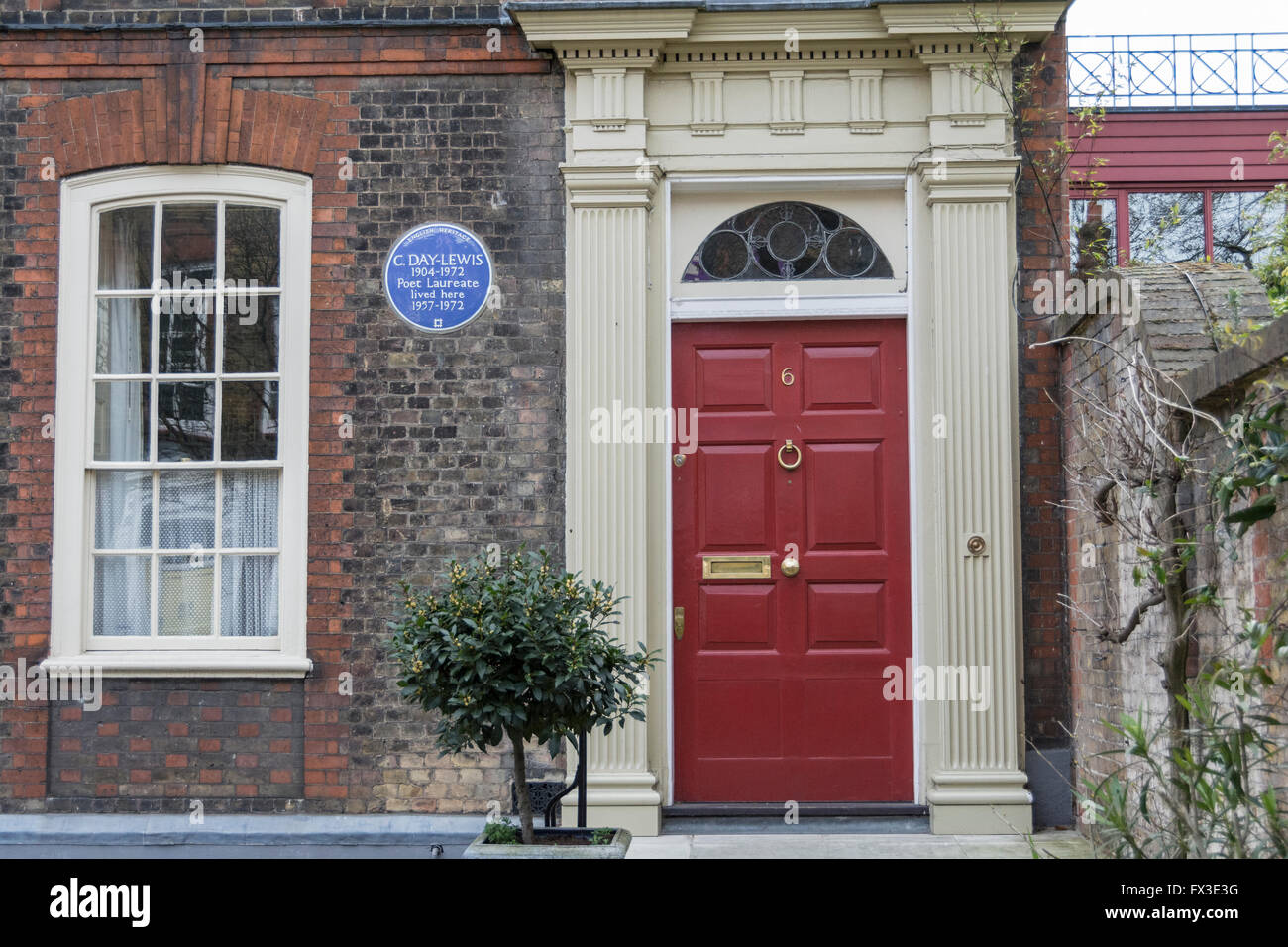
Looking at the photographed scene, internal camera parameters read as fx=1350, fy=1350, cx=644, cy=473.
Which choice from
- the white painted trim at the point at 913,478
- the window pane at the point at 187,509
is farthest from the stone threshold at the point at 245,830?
the white painted trim at the point at 913,478

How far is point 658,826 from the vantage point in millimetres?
6625

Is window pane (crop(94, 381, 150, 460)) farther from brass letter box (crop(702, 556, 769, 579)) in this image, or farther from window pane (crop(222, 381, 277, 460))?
brass letter box (crop(702, 556, 769, 579))

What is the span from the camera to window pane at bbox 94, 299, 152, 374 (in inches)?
281

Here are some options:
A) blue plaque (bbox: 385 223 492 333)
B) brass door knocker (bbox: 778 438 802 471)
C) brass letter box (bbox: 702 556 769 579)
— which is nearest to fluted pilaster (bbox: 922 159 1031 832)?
brass door knocker (bbox: 778 438 802 471)

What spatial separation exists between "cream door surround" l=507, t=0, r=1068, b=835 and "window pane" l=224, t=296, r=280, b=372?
5.19 feet

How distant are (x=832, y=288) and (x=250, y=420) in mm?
3116

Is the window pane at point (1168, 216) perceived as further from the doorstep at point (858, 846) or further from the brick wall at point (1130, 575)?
the doorstep at point (858, 846)

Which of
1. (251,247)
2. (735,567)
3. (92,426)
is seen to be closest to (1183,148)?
(735,567)

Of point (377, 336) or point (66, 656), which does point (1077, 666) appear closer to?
point (377, 336)

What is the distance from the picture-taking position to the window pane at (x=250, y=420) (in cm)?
704

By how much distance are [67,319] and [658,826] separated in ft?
13.2

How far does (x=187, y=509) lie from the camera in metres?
7.05

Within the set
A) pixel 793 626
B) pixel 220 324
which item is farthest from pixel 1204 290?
pixel 220 324

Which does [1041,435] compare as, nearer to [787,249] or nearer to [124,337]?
[787,249]
